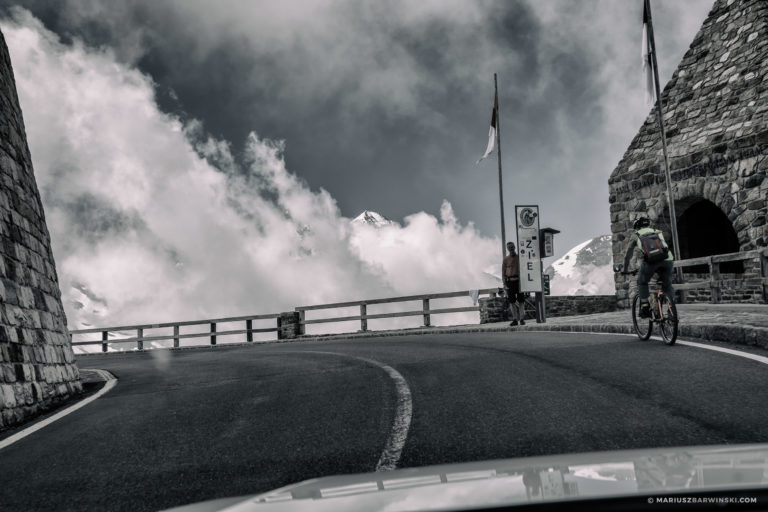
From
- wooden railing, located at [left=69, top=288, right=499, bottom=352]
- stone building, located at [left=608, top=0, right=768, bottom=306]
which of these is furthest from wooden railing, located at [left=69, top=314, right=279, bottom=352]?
stone building, located at [left=608, top=0, right=768, bottom=306]

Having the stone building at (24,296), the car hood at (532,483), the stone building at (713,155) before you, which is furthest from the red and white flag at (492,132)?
the car hood at (532,483)

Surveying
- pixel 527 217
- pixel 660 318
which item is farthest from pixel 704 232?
pixel 660 318

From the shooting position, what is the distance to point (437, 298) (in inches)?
751

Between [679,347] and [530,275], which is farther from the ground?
[530,275]

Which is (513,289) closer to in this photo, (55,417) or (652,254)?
(652,254)

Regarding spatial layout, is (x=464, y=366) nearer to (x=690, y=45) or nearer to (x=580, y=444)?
(x=580, y=444)

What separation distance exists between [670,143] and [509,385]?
47.2 ft

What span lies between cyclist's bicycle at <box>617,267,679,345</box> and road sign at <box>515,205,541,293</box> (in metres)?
5.90

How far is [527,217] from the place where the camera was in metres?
15.7

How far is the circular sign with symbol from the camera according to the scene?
51.4ft

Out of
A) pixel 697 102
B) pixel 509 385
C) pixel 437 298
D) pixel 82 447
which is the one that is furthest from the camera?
pixel 437 298

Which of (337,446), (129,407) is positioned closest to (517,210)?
(129,407)

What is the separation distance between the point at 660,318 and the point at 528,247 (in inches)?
277

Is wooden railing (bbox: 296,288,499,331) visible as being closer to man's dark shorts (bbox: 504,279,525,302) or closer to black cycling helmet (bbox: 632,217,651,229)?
man's dark shorts (bbox: 504,279,525,302)
